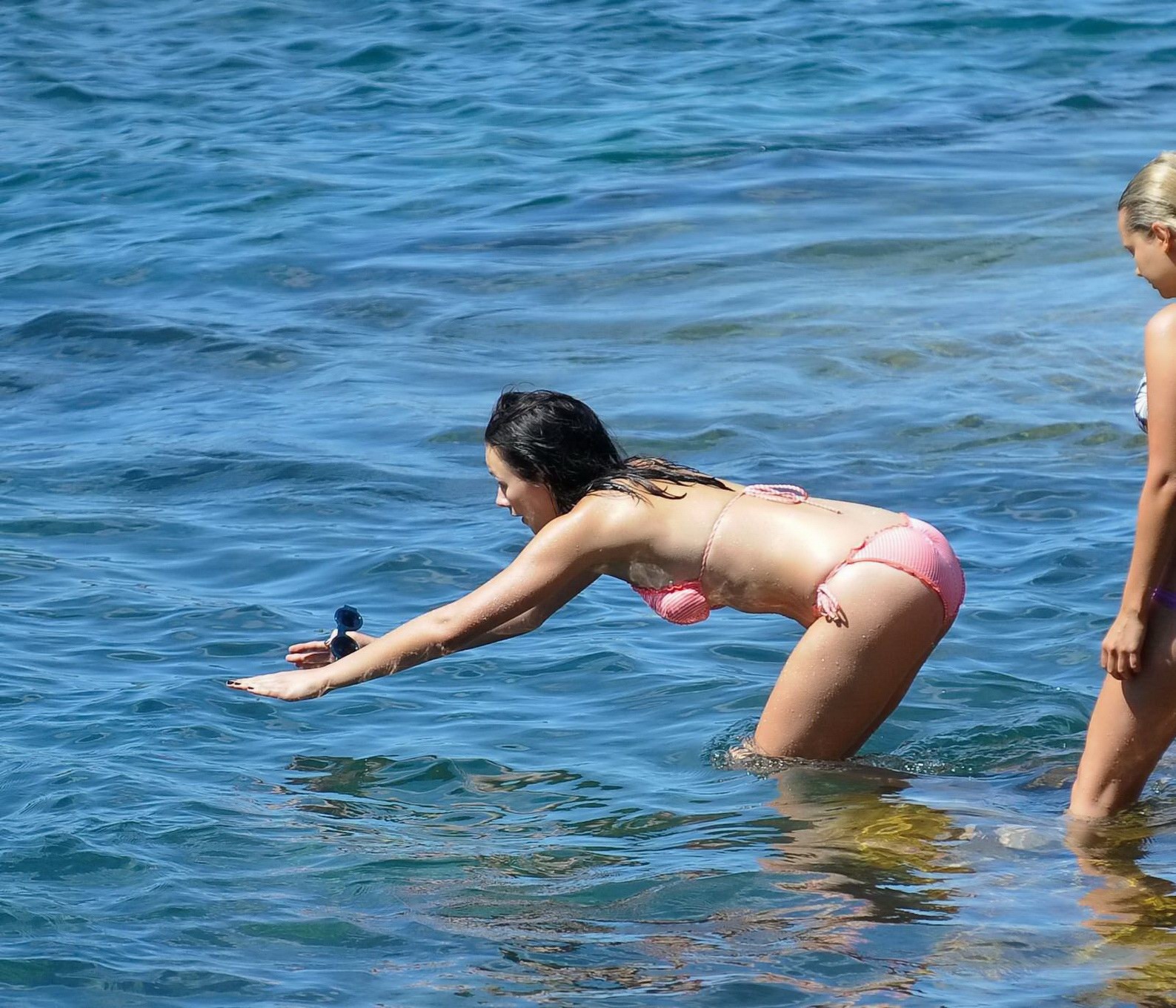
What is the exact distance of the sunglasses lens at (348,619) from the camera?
18.6 feet

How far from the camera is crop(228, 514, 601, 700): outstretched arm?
517 cm

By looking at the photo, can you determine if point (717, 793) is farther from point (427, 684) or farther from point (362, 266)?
point (362, 266)

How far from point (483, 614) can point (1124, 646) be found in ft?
6.14

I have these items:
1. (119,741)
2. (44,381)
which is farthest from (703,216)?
(119,741)

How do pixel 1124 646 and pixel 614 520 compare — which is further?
pixel 614 520

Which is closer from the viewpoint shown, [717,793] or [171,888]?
[171,888]

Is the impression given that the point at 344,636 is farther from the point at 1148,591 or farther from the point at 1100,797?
the point at 1148,591

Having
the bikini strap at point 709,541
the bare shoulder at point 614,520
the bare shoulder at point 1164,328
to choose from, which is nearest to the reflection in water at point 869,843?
the bikini strap at point 709,541

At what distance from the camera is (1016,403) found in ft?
33.6

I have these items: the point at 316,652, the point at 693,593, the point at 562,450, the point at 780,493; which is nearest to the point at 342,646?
the point at 316,652

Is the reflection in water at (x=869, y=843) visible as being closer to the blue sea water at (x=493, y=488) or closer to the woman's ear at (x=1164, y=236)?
the blue sea water at (x=493, y=488)

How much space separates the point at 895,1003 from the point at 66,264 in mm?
11210

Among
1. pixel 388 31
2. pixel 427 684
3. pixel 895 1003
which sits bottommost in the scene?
pixel 427 684

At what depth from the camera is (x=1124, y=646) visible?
14.8 ft
